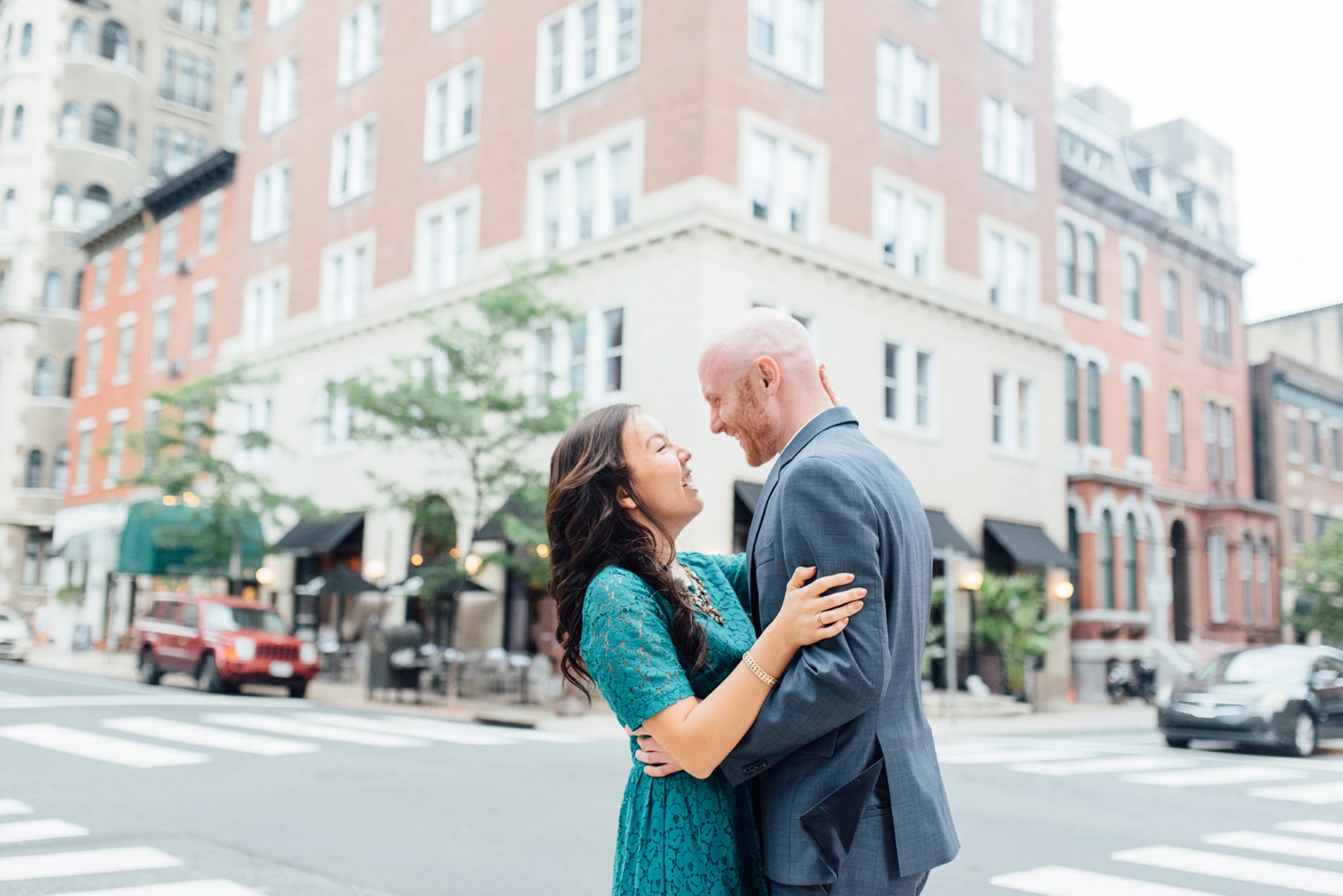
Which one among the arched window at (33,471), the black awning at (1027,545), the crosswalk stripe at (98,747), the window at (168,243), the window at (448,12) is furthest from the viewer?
the arched window at (33,471)

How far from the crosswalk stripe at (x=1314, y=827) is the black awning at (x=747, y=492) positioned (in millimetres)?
11492

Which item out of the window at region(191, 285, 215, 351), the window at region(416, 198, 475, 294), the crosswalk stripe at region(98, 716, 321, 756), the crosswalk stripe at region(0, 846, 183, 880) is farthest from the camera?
the window at region(191, 285, 215, 351)

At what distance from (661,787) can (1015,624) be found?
22148mm

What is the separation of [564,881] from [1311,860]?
191 inches

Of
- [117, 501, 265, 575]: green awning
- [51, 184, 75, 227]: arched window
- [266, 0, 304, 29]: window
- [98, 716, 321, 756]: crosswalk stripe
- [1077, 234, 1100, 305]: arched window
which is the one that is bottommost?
[98, 716, 321, 756]: crosswalk stripe

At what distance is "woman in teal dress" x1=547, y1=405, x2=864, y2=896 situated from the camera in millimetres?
2197

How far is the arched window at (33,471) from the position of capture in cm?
4572

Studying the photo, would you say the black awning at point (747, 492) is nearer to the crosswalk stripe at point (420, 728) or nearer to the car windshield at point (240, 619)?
the crosswalk stripe at point (420, 728)

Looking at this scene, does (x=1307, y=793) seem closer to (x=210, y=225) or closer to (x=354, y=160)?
(x=354, y=160)

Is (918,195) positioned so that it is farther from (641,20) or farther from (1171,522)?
(1171,522)

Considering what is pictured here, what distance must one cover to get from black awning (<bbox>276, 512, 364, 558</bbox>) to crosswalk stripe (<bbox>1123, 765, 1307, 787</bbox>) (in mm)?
19973

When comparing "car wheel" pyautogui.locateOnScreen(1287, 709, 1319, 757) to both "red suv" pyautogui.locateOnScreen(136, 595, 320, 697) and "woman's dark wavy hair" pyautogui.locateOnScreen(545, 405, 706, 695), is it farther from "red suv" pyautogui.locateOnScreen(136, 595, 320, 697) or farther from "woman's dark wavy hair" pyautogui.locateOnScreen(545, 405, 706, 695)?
"red suv" pyautogui.locateOnScreen(136, 595, 320, 697)

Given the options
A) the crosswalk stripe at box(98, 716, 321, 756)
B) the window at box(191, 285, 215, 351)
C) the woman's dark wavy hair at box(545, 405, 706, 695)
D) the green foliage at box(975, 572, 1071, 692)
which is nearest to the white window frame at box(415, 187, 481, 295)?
the window at box(191, 285, 215, 351)

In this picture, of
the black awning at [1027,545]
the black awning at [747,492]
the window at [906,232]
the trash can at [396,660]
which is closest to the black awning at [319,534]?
the trash can at [396,660]
